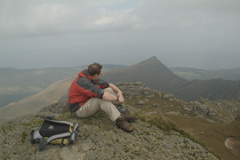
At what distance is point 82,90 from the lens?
920 centimetres

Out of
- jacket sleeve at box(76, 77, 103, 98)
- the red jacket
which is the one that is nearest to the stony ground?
the red jacket

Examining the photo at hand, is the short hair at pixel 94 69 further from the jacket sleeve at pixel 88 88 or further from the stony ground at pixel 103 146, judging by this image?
the stony ground at pixel 103 146

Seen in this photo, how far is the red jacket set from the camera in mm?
9023

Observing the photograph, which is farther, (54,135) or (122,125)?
(122,125)

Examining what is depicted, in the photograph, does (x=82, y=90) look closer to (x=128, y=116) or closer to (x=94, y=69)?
(x=94, y=69)

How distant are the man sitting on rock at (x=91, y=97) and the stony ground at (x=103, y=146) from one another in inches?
25.6

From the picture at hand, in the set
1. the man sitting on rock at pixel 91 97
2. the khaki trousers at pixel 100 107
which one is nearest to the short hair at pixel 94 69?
the man sitting on rock at pixel 91 97

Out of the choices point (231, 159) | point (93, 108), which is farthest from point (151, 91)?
point (93, 108)

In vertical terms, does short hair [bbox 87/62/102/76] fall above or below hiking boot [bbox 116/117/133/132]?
above

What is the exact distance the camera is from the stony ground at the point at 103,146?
7.12 meters

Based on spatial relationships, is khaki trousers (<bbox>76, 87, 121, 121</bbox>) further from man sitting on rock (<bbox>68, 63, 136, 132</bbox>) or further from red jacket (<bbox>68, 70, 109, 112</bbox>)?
red jacket (<bbox>68, 70, 109, 112</bbox>)

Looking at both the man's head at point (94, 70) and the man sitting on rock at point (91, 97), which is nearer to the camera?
the man sitting on rock at point (91, 97)

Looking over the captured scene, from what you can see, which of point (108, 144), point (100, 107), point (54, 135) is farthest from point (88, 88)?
point (108, 144)

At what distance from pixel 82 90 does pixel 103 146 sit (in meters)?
2.97
